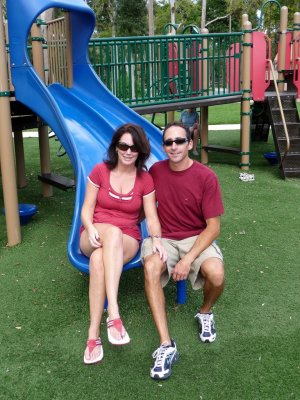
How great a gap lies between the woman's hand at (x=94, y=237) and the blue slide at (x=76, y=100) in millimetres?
576

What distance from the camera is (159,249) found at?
311 centimetres

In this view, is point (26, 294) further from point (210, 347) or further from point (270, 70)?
point (270, 70)

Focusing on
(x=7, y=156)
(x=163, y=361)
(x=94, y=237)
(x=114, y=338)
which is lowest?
(x=163, y=361)

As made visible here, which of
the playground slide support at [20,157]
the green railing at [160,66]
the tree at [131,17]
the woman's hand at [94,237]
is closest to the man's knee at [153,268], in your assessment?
the woman's hand at [94,237]

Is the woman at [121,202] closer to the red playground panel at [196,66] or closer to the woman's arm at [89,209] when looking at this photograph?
A: the woman's arm at [89,209]

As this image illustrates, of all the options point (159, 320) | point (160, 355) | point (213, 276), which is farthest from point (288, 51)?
point (160, 355)

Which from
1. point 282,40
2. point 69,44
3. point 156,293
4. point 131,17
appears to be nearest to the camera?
point 156,293

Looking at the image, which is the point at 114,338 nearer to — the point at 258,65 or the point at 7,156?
the point at 7,156

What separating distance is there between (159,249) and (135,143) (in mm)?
732

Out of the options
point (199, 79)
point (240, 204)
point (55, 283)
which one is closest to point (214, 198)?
point (55, 283)

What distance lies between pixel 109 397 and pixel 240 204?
4.18m

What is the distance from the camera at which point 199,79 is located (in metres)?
8.73

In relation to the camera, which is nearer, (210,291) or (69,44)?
(210,291)

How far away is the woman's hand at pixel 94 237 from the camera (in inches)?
123
